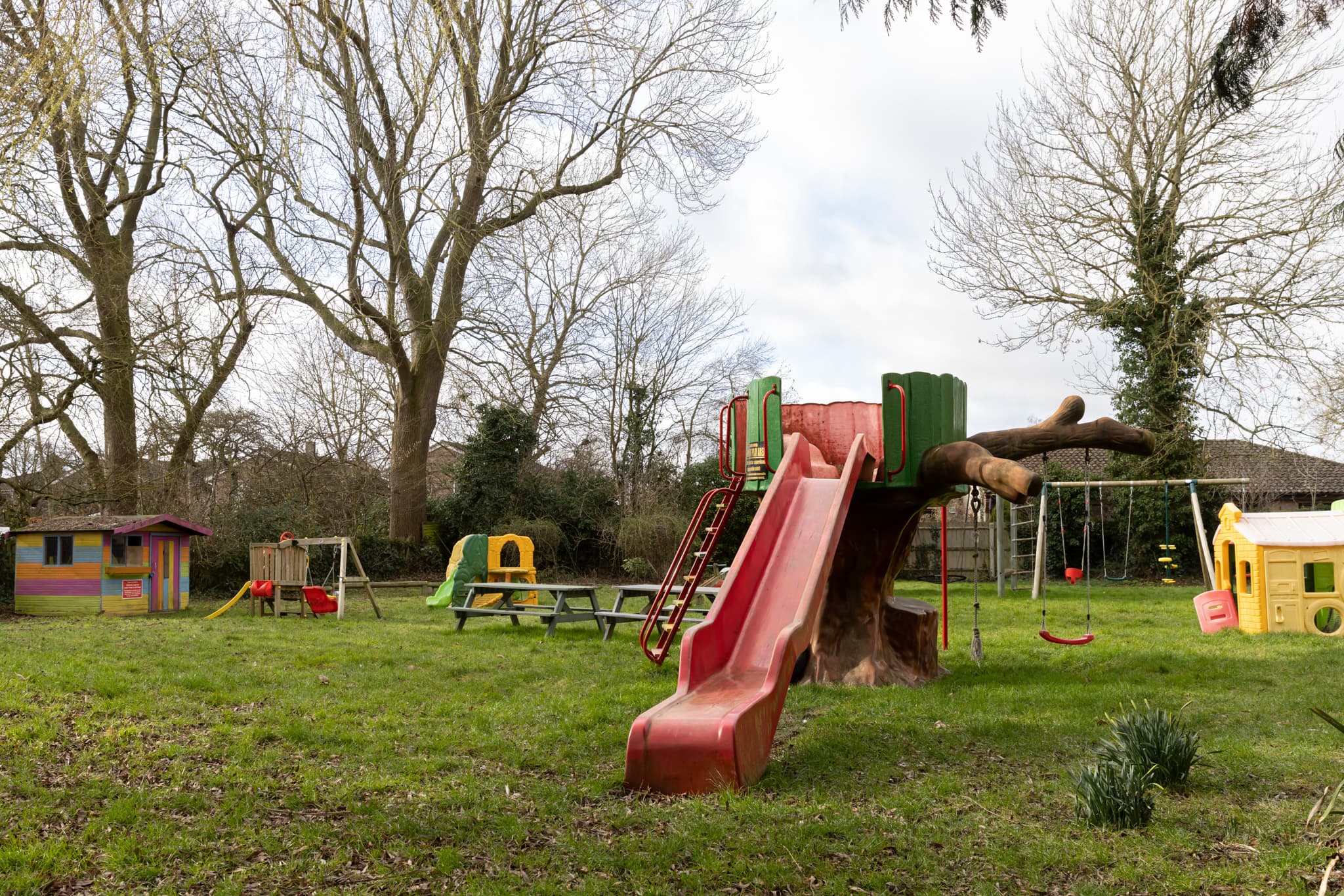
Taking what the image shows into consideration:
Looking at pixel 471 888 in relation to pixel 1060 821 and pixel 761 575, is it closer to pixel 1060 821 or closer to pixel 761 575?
pixel 1060 821

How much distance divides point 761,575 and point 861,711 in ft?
4.45

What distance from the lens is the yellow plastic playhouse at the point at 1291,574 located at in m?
12.4

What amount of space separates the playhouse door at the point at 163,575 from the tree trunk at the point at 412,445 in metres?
6.71

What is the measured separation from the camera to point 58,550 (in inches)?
588

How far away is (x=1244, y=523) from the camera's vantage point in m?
13.0

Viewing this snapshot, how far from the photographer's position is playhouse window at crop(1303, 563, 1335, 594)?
12.8m

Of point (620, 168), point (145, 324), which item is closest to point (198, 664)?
point (145, 324)

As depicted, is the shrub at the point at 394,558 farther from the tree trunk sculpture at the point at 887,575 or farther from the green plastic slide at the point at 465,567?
the tree trunk sculpture at the point at 887,575

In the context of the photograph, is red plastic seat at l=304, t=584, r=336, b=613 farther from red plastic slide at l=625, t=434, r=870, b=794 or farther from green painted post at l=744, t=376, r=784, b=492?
red plastic slide at l=625, t=434, r=870, b=794

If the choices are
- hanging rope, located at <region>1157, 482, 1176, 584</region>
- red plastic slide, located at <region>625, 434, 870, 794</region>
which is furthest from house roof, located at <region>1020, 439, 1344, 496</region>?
red plastic slide, located at <region>625, 434, 870, 794</region>

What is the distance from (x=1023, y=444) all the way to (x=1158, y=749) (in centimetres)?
420

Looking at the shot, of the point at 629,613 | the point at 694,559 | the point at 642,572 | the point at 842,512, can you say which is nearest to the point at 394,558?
the point at 642,572

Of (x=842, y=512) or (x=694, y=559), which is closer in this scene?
(x=842, y=512)

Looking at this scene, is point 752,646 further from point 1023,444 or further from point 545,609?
point 545,609
